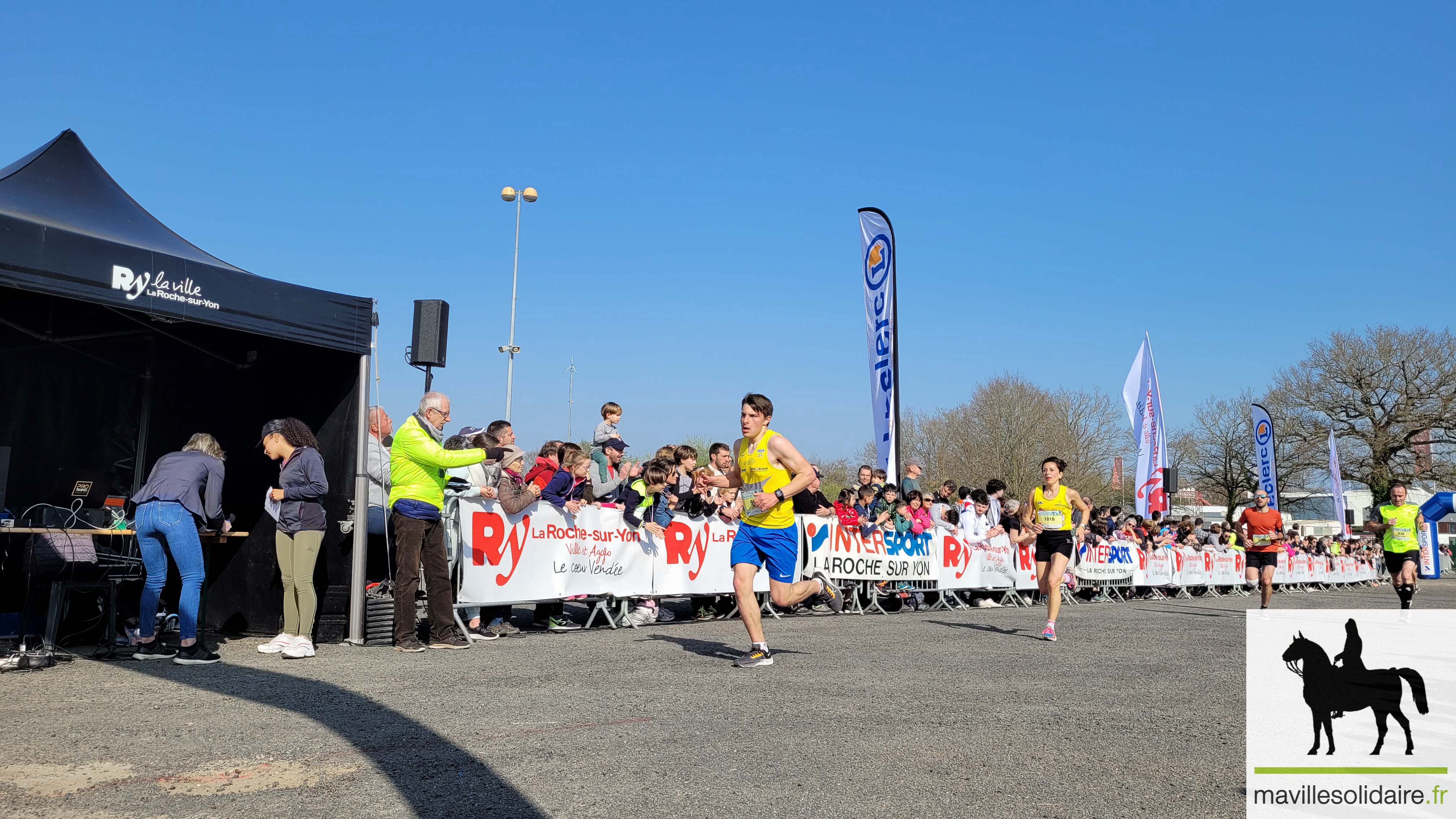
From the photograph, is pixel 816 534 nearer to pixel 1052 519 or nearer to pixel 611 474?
pixel 611 474

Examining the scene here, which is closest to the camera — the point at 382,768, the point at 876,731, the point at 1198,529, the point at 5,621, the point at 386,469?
the point at 382,768

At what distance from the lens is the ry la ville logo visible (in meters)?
7.59

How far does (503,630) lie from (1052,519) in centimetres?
603

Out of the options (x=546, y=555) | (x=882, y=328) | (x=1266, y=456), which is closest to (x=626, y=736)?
(x=546, y=555)

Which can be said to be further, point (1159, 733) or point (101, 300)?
point (101, 300)

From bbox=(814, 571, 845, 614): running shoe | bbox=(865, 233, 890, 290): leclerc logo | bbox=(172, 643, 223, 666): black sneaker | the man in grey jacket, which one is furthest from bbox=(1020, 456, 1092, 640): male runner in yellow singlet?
bbox=(172, 643, 223, 666): black sneaker

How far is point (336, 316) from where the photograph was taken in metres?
9.06

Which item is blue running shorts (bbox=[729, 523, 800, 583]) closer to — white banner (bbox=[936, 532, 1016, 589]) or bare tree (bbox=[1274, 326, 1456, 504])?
white banner (bbox=[936, 532, 1016, 589])

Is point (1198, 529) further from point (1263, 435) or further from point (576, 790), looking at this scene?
point (576, 790)

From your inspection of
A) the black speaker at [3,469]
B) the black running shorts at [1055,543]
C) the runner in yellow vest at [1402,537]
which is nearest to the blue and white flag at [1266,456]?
the runner in yellow vest at [1402,537]

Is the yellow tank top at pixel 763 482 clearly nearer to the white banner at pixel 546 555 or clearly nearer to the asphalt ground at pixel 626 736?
the asphalt ground at pixel 626 736

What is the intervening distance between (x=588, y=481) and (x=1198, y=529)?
23.8 metres

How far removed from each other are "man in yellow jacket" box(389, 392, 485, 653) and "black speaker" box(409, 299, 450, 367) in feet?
10.5

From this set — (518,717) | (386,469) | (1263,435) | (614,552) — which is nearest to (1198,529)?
(1263,435)
